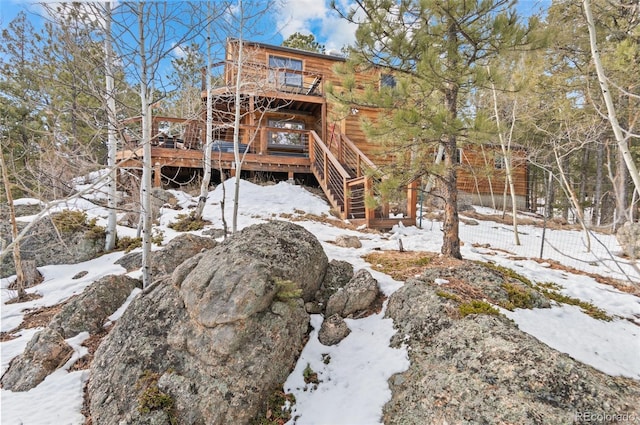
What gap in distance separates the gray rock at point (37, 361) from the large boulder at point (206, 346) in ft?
2.06

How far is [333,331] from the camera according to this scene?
320 centimetres

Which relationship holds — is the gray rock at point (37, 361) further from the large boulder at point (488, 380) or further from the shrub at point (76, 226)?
the shrub at point (76, 226)

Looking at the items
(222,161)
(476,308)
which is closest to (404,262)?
(476,308)

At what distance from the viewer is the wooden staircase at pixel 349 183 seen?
24.4ft

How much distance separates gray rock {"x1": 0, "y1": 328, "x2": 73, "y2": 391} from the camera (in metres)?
3.11

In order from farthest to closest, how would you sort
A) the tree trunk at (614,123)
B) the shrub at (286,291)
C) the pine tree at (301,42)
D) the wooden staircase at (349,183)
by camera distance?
the pine tree at (301,42)
the wooden staircase at (349,183)
the shrub at (286,291)
the tree trunk at (614,123)

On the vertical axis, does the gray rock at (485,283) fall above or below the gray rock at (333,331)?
above

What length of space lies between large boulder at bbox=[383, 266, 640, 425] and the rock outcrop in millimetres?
3551

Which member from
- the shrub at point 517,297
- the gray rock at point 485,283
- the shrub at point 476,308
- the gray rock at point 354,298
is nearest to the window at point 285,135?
the gray rock at point 354,298

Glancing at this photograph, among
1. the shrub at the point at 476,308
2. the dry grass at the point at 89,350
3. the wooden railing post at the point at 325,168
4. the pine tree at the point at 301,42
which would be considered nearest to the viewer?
the shrub at the point at 476,308

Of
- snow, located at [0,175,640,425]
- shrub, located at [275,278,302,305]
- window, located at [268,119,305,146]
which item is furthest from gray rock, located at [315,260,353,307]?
window, located at [268,119,305,146]

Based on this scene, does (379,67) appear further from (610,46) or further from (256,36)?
(610,46)

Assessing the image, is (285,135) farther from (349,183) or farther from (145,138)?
(145,138)

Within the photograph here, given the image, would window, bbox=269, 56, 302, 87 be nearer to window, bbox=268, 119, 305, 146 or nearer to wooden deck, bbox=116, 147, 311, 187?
window, bbox=268, 119, 305, 146
